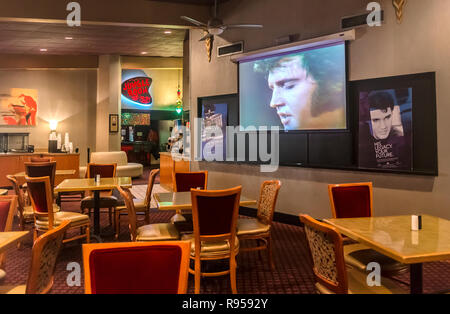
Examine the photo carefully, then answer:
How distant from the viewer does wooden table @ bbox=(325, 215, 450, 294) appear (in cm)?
188

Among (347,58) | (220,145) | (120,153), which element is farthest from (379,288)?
(120,153)

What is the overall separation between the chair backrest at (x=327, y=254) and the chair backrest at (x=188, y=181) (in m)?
2.74

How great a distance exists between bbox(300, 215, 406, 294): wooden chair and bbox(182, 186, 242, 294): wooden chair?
888mm

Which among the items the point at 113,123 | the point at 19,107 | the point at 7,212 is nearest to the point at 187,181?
the point at 7,212

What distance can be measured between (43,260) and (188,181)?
3118mm

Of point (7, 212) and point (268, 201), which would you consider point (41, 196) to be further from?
point (268, 201)

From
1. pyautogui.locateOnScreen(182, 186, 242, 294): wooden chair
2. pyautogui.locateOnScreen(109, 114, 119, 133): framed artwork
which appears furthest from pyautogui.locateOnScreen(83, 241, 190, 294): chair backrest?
pyautogui.locateOnScreen(109, 114, 119, 133): framed artwork

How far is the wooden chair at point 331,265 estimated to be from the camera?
1938 mm

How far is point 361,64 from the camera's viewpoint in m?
4.99

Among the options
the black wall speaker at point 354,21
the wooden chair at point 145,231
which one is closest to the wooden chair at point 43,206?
the wooden chair at point 145,231

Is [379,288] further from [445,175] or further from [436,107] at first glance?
[436,107]

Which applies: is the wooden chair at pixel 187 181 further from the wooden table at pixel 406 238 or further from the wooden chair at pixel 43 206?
the wooden table at pixel 406 238

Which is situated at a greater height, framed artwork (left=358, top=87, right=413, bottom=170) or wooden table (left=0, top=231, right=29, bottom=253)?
framed artwork (left=358, top=87, right=413, bottom=170)

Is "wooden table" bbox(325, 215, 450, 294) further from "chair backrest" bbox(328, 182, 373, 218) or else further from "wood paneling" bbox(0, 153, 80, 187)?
"wood paneling" bbox(0, 153, 80, 187)
